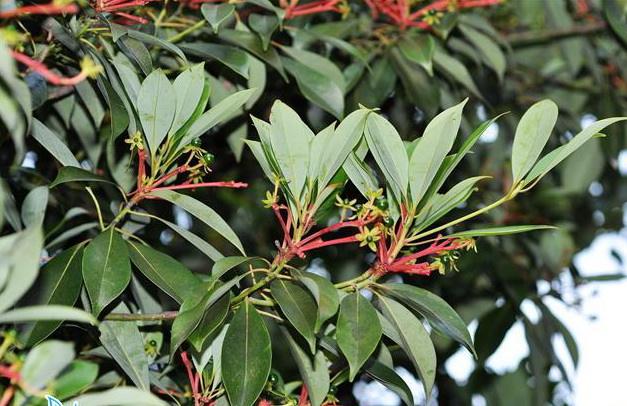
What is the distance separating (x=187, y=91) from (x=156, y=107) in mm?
36

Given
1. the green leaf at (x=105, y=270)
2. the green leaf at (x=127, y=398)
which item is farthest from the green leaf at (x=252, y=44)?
the green leaf at (x=127, y=398)

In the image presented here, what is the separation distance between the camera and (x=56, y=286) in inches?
38.0

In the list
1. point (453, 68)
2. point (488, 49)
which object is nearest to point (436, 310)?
point (453, 68)

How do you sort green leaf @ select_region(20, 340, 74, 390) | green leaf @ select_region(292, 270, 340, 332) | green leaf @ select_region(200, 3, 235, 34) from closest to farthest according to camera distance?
green leaf @ select_region(20, 340, 74, 390) → green leaf @ select_region(292, 270, 340, 332) → green leaf @ select_region(200, 3, 235, 34)

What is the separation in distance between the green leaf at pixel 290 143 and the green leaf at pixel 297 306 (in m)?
0.09

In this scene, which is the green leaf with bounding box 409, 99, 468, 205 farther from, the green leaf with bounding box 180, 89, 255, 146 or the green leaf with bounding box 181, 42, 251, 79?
the green leaf with bounding box 181, 42, 251, 79

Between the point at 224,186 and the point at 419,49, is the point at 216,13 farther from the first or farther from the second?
the point at 419,49

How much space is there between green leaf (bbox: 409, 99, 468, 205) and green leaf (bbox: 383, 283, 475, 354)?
0.32ft

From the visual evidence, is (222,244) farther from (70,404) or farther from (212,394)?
(70,404)

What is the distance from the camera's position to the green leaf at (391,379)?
101 cm

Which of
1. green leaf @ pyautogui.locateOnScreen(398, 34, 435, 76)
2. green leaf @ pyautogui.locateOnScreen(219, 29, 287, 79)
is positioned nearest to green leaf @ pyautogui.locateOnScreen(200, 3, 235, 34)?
green leaf @ pyautogui.locateOnScreen(219, 29, 287, 79)

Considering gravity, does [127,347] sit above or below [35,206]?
below

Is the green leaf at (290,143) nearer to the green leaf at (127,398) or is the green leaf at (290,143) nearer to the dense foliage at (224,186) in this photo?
the dense foliage at (224,186)

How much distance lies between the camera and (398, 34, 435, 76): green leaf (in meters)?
1.37
